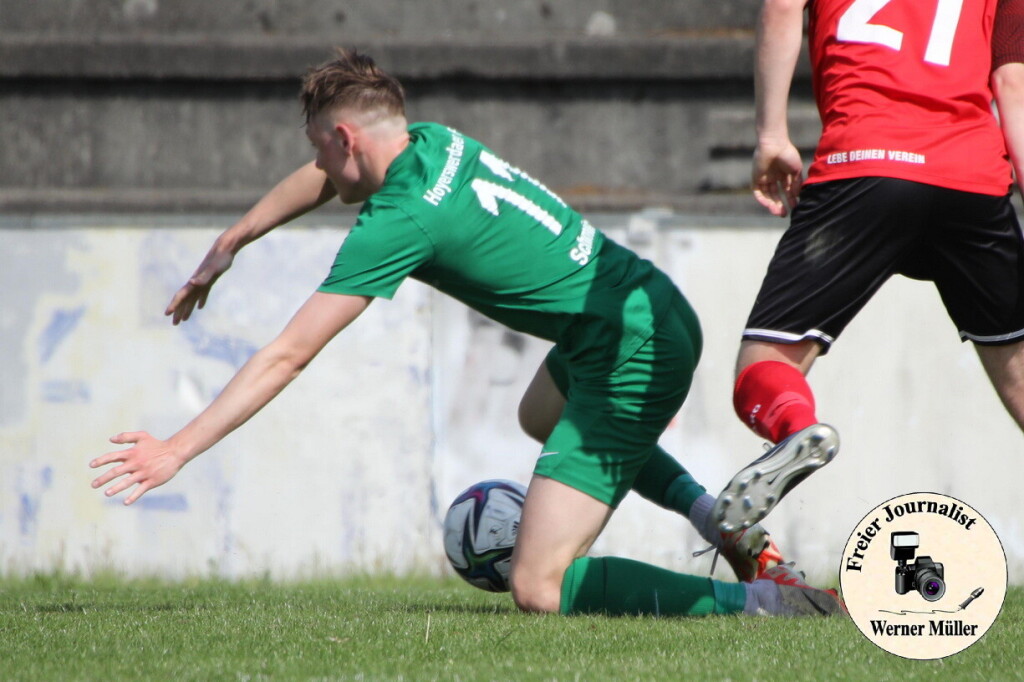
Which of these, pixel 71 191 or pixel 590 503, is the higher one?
pixel 71 191

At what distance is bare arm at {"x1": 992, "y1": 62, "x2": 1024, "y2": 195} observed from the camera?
12.0 feet

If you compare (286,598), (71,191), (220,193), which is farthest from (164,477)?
(71,191)

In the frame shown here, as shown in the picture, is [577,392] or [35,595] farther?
[35,595]

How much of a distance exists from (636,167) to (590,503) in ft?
15.4

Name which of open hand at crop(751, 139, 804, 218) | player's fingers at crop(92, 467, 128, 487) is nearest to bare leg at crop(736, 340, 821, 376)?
open hand at crop(751, 139, 804, 218)

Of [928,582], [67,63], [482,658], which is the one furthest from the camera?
[67,63]

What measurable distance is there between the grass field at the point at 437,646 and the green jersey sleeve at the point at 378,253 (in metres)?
1.08

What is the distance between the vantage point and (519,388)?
694cm

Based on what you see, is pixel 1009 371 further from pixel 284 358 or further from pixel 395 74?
pixel 395 74

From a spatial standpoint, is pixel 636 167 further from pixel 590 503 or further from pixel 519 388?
pixel 590 503

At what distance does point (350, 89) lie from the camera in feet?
13.4

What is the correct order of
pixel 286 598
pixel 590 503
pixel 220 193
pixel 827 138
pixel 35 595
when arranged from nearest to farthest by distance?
pixel 827 138 → pixel 590 503 → pixel 286 598 → pixel 35 595 → pixel 220 193

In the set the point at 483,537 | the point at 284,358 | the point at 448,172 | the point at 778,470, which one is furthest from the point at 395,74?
the point at 778,470

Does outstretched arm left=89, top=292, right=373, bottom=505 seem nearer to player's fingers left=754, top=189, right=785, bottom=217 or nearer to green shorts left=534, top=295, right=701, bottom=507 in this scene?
green shorts left=534, top=295, right=701, bottom=507
